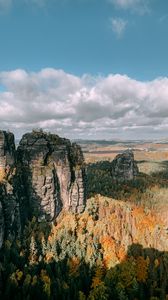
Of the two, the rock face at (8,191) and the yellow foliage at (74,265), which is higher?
the rock face at (8,191)

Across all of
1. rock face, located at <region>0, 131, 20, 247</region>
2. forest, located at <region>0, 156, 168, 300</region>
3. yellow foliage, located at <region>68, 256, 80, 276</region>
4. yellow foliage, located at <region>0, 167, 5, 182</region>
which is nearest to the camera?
forest, located at <region>0, 156, 168, 300</region>

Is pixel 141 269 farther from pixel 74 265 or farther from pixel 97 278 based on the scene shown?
pixel 74 265

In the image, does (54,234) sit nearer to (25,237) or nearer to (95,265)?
(25,237)

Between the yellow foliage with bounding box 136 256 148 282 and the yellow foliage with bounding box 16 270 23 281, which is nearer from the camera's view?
the yellow foliage with bounding box 16 270 23 281

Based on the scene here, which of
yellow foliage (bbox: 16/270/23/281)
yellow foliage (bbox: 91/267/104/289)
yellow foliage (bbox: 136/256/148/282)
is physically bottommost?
yellow foliage (bbox: 136/256/148/282)

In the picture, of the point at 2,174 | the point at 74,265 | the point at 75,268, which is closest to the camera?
the point at 75,268

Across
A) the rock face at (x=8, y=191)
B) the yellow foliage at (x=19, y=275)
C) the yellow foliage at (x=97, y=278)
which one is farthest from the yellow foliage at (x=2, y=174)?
the yellow foliage at (x=97, y=278)

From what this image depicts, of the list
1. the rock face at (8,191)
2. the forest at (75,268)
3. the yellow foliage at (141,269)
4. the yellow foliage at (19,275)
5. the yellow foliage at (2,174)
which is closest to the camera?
the forest at (75,268)

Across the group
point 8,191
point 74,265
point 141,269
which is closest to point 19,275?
point 74,265

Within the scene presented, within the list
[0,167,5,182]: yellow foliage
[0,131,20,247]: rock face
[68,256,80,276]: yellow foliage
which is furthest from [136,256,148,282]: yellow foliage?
[0,167,5,182]: yellow foliage

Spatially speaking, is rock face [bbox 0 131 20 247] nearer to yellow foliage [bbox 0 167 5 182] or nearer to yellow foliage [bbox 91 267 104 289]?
yellow foliage [bbox 0 167 5 182]

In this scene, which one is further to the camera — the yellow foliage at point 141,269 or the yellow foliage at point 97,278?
the yellow foliage at point 141,269

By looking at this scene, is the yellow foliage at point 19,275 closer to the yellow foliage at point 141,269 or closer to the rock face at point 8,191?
the rock face at point 8,191

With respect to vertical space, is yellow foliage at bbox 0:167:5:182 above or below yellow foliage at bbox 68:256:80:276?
above
